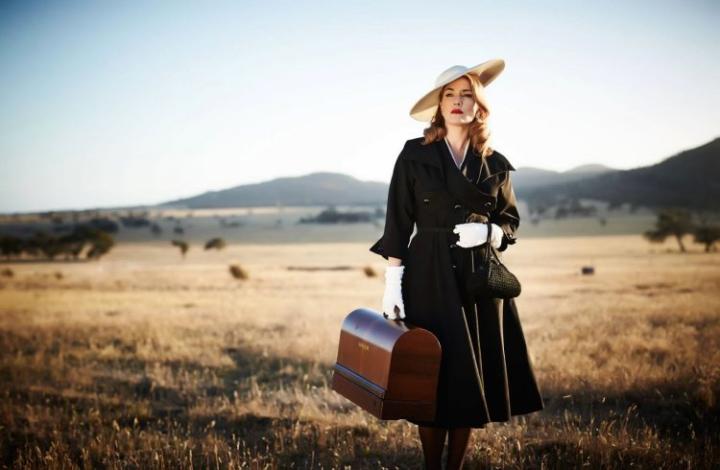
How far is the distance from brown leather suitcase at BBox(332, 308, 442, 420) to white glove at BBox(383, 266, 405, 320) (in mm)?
117

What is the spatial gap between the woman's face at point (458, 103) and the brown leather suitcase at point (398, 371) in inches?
56.0

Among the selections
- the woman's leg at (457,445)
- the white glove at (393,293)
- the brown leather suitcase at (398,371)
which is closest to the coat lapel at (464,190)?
the white glove at (393,293)

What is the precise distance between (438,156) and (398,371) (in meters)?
1.43

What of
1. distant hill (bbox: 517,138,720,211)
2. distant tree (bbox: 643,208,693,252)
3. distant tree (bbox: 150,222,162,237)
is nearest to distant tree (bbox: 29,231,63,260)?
distant tree (bbox: 150,222,162,237)

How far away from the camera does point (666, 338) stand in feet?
29.8

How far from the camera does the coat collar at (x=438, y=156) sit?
Answer: 370 cm

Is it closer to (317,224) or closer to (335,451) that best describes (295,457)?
(335,451)

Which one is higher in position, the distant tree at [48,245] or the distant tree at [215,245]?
Answer: the distant tree at [48,245]

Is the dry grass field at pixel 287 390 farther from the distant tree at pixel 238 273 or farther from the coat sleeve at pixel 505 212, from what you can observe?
the distant tree at pixel 238 273

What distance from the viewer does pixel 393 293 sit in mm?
3654

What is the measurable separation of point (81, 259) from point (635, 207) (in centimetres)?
5832

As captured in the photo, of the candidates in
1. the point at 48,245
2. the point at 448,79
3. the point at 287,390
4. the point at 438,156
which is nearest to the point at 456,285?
the point at 438,156

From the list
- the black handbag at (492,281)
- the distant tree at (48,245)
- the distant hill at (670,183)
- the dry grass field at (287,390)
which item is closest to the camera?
the black handbag at (492,281)

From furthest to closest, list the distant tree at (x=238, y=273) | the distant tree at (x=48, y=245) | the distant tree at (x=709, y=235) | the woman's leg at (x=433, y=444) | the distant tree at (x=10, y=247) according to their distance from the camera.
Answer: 1. the distant tree at (x=48, y=245)
2. the distant tree at (x=10, y=247)
3. the distant tree at (x=709, y=235)
4. the distant tree at (x=238, y=273)
5. the woman's leg at (x=433, y=444)
